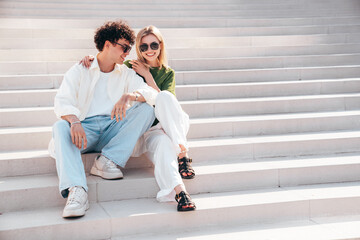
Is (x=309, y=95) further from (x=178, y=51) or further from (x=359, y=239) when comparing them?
(x=359, y=239)

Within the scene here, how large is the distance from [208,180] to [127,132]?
2.38 feet

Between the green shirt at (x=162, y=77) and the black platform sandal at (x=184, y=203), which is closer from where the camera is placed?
the black platform sandal at (x=184, y=203)

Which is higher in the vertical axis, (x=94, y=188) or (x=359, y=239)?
(x=94, y=188)

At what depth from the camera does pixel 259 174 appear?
348 centimetres

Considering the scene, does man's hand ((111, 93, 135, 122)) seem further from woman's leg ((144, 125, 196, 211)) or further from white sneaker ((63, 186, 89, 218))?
white sneaker ((63, 186, 89, 218))

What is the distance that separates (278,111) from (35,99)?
2.45m

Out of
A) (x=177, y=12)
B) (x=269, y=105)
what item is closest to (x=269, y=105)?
(x=269, y=105)

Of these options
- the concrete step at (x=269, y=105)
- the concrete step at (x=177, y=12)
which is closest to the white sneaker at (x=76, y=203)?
the concrete step at (x=269, y=105)

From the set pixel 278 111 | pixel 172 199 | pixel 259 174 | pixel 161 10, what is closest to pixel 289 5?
pixel 161 10

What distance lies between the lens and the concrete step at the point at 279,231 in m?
2.84

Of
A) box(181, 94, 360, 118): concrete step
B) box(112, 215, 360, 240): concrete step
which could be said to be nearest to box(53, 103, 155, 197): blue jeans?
box(112, 215, 360, 240): concrete step

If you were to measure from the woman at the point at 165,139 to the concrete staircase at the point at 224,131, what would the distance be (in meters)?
0.12

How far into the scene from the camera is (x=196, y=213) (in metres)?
2.97

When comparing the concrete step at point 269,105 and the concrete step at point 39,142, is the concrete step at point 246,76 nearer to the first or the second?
the concrete step at point 269,105
